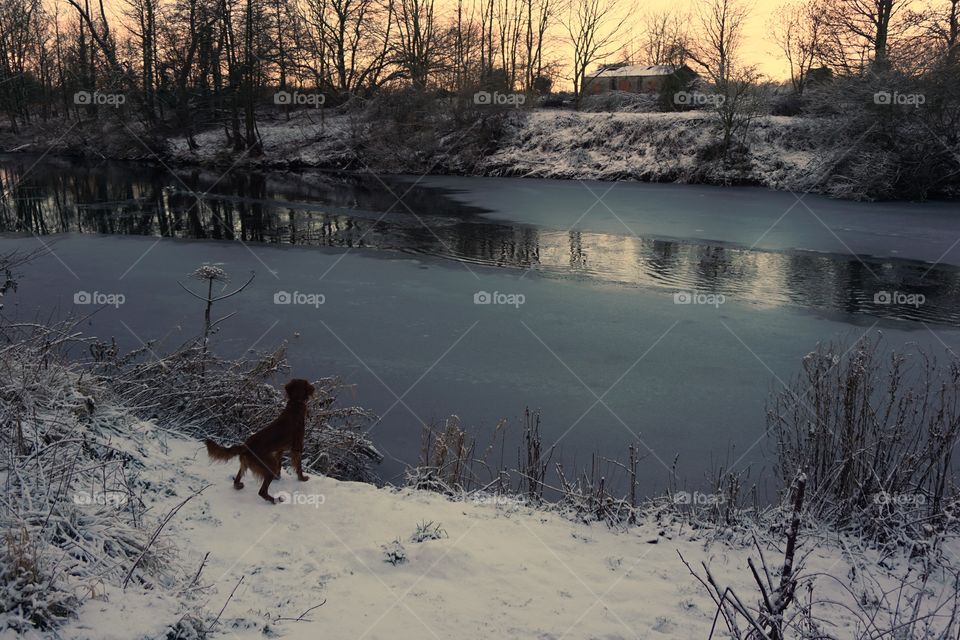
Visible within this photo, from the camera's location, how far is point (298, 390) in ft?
13.4

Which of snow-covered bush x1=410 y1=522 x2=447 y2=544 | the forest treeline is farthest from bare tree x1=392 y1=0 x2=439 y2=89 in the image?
snow-covered bush x1=410 y1=522 x2=447 y2=544

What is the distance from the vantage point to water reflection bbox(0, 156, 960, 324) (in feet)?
36.3

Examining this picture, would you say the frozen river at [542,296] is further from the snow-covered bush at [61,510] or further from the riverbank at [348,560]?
the snow-covered bush at [61,510]

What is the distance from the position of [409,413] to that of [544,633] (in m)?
3.50

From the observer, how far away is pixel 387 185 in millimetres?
27609

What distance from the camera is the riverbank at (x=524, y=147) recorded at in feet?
86.1

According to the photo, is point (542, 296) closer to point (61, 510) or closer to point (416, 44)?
point (61, 510)
